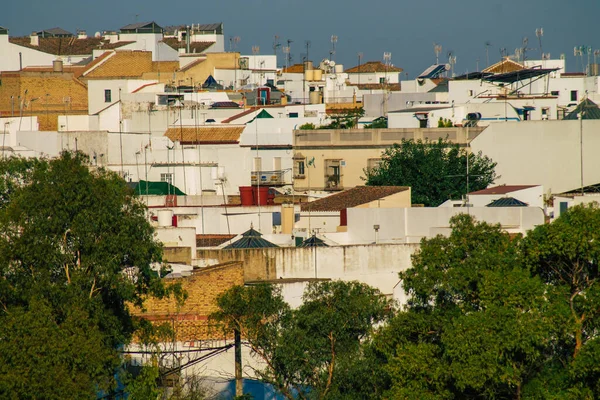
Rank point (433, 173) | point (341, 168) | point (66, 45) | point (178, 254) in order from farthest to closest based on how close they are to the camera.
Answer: point (66, 45), point (341, 168), point (433, 173), point (178, 254)

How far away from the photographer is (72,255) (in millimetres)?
18531

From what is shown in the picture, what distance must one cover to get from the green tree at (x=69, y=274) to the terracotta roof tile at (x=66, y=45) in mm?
51019

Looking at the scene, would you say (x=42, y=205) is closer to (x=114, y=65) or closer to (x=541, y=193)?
(x=541, y=193)

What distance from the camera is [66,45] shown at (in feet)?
238

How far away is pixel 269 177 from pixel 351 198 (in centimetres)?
842

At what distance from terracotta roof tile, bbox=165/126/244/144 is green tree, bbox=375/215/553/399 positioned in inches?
1158

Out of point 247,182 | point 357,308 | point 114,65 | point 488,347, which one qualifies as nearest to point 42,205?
point 357,308

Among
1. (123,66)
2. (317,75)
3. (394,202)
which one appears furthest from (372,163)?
(317,75)

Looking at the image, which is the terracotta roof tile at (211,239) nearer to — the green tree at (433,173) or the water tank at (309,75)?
the green tree at (433,173)

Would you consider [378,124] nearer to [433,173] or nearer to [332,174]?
[332,174]

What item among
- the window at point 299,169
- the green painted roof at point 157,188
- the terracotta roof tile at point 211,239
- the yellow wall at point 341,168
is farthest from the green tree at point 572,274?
the window at point 299,169

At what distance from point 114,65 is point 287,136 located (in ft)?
57.7

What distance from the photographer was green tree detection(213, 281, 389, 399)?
19.9m

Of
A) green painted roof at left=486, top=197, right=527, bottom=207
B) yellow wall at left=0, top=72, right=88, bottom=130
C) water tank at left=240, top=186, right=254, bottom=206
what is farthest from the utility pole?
yellow wall at left=0, top=72, right=88, bottom=130
